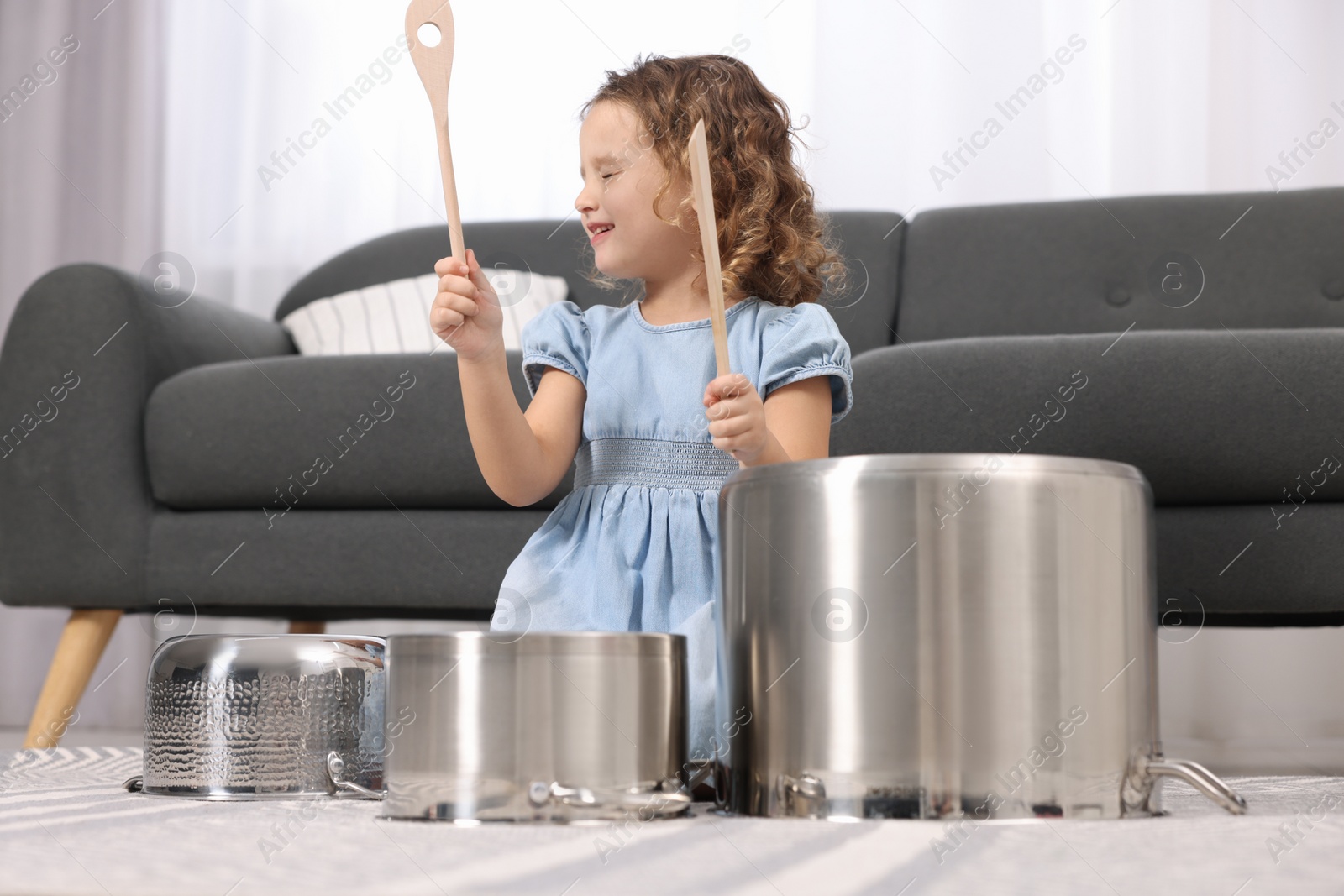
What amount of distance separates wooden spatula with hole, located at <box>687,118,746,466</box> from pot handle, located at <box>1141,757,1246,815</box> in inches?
11.2

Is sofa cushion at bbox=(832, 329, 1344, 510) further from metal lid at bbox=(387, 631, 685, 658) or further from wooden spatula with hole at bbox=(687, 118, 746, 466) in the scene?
metal lid at bbox=(387, 631, 685, 658)

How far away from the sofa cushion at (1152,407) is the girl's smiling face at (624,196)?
0.35m

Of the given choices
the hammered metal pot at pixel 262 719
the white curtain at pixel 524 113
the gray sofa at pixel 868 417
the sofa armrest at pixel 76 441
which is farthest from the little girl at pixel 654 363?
the white curtain at pixel 524 113

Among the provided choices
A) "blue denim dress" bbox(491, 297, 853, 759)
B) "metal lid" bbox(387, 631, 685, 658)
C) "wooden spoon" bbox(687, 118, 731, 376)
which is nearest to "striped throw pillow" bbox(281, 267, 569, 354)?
"blue denim dress" bbox(491, 297, 853, 759)

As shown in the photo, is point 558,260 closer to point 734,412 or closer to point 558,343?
point 558,343

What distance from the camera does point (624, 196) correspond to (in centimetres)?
86

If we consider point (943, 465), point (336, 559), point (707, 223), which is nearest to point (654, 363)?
point (707, 223)

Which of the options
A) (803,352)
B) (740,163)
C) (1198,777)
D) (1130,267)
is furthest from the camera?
(1130,267)

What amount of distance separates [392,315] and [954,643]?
4.68ft

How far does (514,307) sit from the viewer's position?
174cm

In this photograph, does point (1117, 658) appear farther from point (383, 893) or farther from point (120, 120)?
point (120, 120)

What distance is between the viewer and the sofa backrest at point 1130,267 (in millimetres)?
1652

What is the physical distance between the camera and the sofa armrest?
1287 millimetres

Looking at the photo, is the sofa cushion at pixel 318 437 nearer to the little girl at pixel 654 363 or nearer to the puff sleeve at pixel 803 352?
the little girl at pixel 654 363
